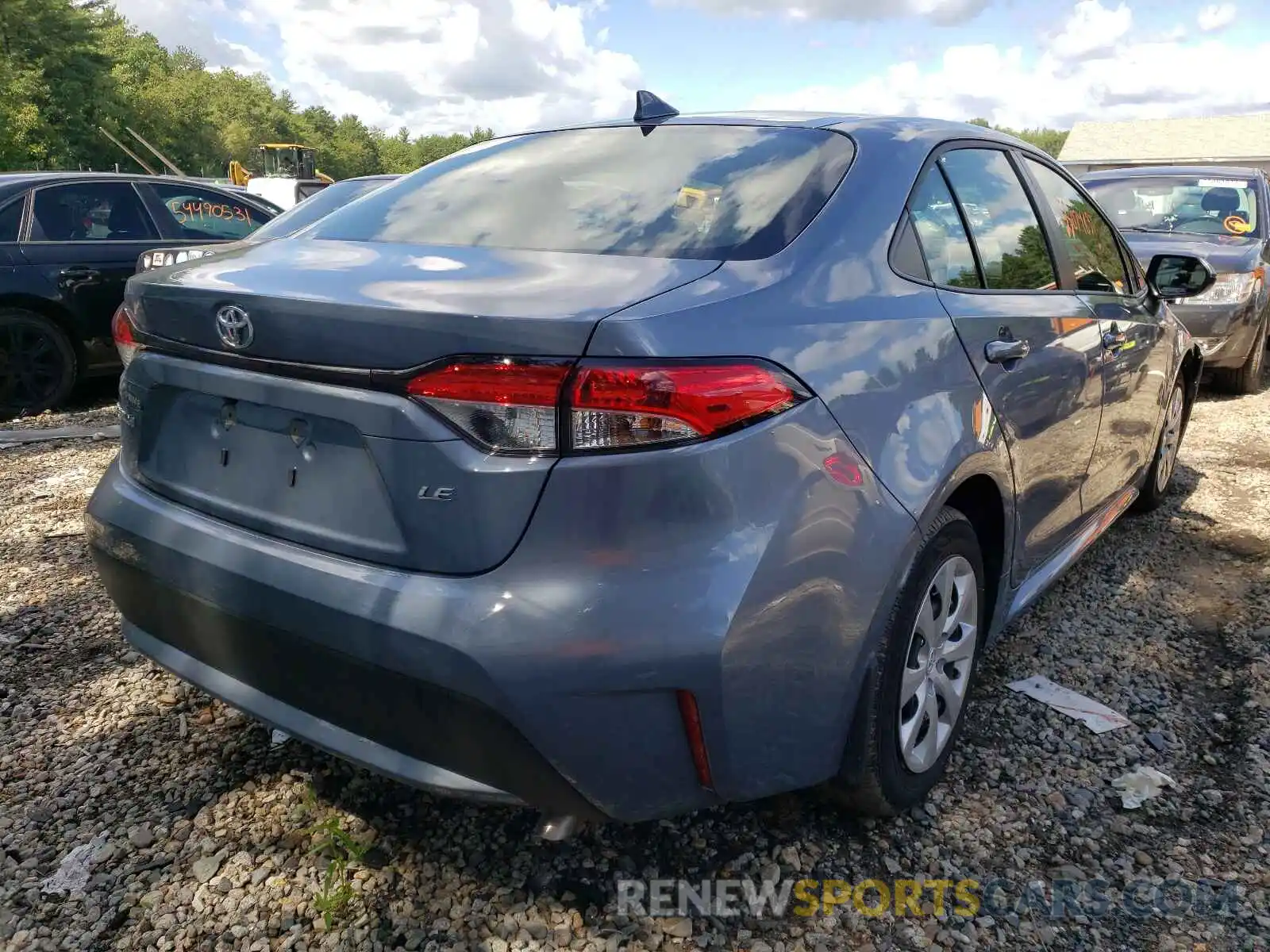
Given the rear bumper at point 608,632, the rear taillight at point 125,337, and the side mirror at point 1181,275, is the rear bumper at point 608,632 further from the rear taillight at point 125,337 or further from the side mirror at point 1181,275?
the side mirror at point 1181,275

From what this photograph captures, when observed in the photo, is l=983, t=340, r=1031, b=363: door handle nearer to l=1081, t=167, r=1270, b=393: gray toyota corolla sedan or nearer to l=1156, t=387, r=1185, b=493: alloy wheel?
l=1156, t=387, r=1185, b=493: alloy wheel

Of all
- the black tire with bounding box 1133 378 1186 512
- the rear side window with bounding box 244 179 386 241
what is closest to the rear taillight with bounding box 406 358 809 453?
the black tire with bounding box 1133 378 1186 512

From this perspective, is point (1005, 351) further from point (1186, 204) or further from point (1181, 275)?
point (1186, 204)

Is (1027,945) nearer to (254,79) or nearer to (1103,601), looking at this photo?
(1103,601)

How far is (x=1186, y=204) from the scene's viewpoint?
8.00 m

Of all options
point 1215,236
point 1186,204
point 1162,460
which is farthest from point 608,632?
point 1186,204

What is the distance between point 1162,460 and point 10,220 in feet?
21.5

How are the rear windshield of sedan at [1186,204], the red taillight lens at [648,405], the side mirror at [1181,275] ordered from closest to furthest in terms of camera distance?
the red taillight lens at [648,405] → the side mirror at [1181,275] → the rear windshield of sedan at [1186,204]

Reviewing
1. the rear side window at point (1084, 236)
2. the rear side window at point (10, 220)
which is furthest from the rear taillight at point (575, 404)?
the rear side window at point (10, 220)

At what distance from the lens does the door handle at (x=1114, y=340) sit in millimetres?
3115

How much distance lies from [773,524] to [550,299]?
0.55 m

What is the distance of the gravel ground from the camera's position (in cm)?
199

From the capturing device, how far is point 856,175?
218 centimetres

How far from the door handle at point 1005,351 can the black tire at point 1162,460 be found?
6.79 ft
